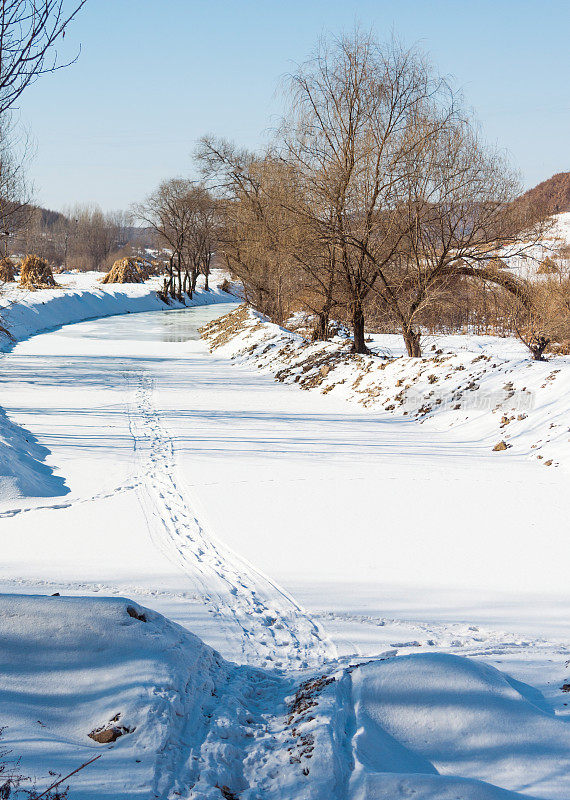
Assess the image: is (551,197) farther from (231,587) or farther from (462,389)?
(231,587)

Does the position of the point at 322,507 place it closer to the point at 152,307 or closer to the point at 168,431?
the point at 168,431

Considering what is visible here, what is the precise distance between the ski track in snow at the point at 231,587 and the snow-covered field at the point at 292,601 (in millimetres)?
23

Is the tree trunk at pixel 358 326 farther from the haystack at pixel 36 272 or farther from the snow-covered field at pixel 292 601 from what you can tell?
the haystack at pixel 36 272

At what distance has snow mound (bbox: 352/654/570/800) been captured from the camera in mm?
2111

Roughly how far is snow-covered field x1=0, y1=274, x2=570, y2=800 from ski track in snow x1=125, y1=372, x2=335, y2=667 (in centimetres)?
2

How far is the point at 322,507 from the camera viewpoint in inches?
254

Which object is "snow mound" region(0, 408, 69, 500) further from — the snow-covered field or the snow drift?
the snow drift

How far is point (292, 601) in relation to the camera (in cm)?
439

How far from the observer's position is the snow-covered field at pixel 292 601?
231 cm

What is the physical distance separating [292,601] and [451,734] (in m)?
2.07

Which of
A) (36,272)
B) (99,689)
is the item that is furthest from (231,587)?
(36,272)

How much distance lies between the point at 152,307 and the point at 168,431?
44.1 m

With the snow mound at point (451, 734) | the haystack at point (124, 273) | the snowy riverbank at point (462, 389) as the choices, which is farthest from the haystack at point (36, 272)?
the snow mound at point (451, 734)

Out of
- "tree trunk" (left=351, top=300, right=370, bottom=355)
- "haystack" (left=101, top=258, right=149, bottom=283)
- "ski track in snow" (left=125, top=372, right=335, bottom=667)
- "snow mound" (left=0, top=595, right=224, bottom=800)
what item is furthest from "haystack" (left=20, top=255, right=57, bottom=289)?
"snow mound" (left=0, top=595, right=224, bottom=800)
